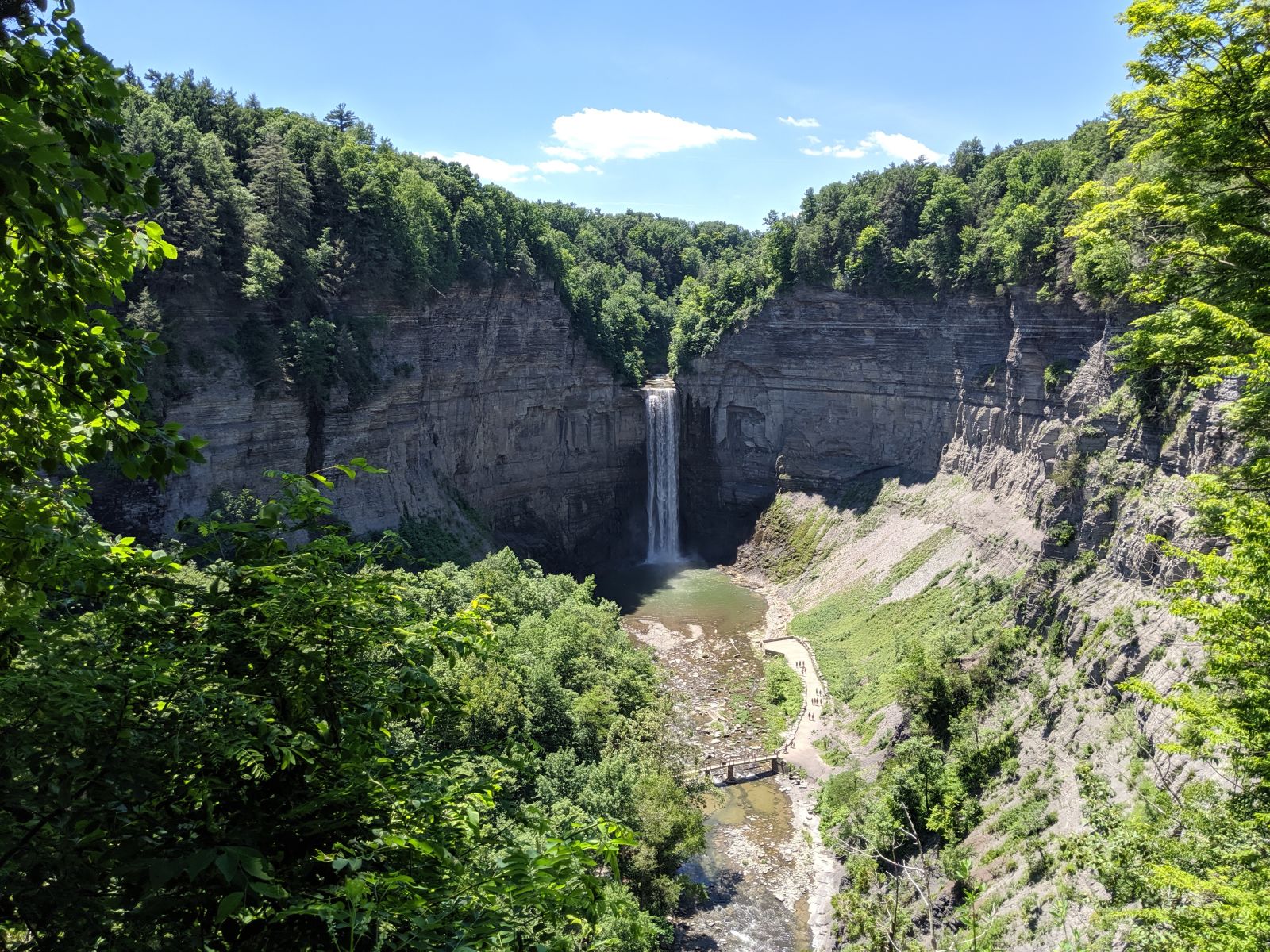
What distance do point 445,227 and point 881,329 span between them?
29.0 meters

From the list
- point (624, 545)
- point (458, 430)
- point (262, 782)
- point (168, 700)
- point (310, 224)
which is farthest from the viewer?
point (624, 545)

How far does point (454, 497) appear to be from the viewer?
49.0m

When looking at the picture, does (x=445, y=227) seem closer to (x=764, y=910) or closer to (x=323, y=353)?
(x=323, y=353)

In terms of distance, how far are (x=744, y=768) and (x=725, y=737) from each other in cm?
281

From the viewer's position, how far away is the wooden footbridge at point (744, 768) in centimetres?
3192

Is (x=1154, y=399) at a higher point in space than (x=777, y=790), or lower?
higher

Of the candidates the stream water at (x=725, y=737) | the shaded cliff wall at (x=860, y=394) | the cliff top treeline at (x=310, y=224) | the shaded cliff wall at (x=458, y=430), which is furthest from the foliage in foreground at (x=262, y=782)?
the shaded cliff wall at (x=860, y=394)

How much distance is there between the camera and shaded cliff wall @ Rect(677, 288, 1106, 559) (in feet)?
137

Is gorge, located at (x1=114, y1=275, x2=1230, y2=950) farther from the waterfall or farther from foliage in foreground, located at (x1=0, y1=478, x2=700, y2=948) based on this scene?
foliage in foreground, located at (x1=0, y1=478, x2=700, y2=948)

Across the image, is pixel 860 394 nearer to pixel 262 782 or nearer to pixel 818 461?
pixel 818 461

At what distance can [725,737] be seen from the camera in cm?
3522

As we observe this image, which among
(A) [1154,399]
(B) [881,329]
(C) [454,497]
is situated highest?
(B) [881,329]

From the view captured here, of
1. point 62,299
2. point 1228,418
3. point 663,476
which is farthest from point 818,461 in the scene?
point 62,299

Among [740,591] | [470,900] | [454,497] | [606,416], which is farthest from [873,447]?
[470,900]
